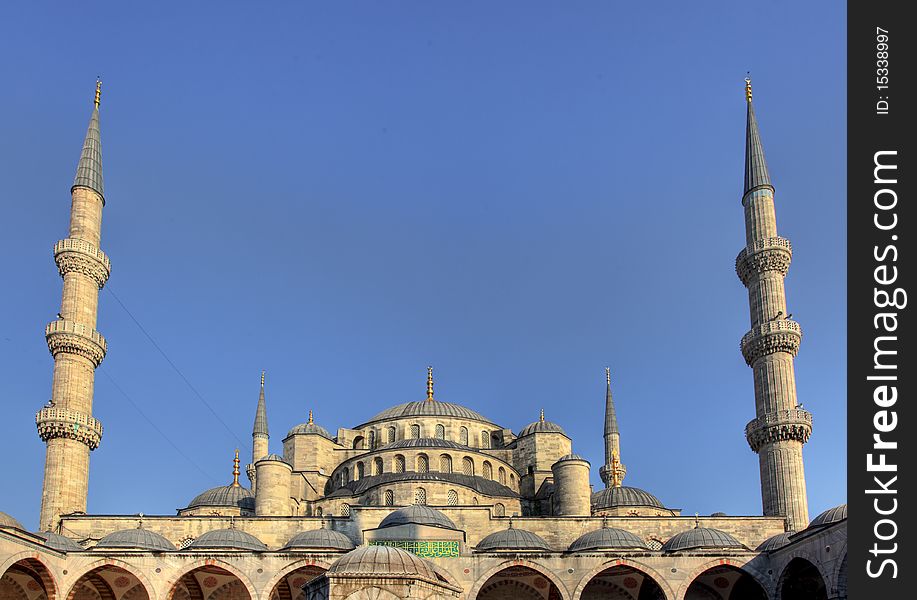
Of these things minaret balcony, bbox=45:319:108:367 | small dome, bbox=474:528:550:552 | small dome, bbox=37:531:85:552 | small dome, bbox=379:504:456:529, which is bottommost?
small dome, bbox=37:531:85:552

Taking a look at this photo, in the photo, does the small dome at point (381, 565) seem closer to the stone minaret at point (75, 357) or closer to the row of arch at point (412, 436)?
the stone minaret at point (75, 357)

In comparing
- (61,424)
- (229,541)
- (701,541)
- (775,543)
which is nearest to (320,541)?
(229,541)

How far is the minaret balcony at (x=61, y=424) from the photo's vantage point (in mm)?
34312

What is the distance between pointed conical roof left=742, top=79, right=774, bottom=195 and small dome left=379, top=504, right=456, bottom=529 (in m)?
18.1

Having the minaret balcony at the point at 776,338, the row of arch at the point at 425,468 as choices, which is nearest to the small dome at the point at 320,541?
the row of arch at the point at 425,468

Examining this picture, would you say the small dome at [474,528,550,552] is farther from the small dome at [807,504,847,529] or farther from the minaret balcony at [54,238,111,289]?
the minaret balcony at [54,238,111,289]

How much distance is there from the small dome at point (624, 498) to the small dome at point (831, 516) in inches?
453

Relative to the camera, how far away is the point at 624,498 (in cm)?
3922

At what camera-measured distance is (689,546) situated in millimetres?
30188

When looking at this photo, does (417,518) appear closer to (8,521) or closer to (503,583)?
(503,583)

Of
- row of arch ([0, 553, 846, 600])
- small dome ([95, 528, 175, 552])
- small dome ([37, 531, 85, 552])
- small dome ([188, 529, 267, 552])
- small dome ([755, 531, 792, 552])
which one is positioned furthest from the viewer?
small dome ([188, 529, 267, 552])

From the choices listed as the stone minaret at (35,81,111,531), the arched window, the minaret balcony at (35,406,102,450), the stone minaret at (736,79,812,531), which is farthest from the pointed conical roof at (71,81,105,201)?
the stone minaret at (736,79,812,531)

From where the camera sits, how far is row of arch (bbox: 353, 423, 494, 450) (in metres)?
42.8
